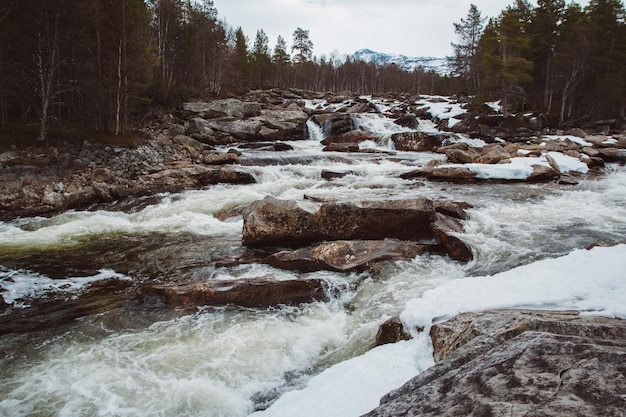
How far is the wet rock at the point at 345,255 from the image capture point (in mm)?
6797

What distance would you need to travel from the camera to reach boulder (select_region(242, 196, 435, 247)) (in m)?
7.94

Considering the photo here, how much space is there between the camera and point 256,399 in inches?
153

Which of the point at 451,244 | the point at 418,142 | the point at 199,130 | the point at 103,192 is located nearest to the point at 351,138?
the point at 418,142

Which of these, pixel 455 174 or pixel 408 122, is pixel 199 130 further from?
pixel 408 122

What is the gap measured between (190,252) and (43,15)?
15745mm

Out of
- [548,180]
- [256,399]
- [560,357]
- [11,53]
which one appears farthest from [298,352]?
[11,53]

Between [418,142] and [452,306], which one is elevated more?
[418,142]

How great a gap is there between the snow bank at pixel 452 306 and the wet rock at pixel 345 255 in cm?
238

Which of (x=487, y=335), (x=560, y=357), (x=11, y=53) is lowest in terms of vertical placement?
(x=487, y=335)

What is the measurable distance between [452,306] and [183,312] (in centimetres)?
387

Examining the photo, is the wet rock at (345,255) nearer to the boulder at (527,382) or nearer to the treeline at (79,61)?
the boulder at (527,382)

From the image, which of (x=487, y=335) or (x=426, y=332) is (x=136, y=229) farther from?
(x=487, y=335)

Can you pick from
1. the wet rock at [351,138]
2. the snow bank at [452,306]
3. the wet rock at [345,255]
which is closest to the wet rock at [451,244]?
the wet rock at [345,255]

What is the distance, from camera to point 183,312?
5.60 metres
